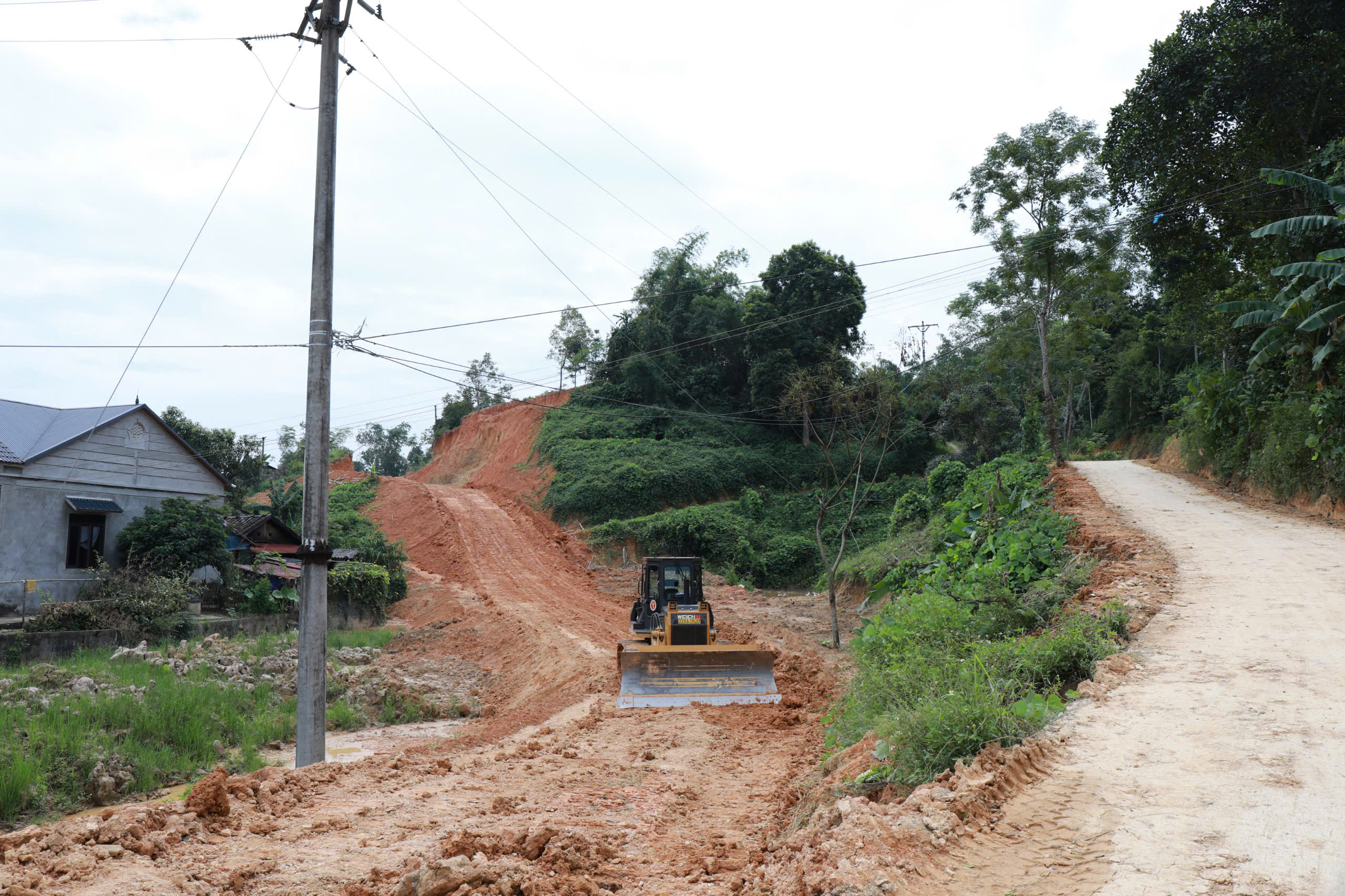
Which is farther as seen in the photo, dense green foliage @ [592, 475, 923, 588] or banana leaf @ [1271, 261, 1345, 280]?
dense green foliage @ [592, 475, 923, 588]

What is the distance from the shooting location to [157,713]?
11.7 metres

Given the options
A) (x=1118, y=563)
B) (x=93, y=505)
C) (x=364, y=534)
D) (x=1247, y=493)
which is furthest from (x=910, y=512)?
(x=93, y=505)

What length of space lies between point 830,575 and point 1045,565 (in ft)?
19.9

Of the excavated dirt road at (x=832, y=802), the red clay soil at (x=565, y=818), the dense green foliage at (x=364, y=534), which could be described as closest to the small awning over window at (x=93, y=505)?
the dense green foliage at (x=364, y=534)

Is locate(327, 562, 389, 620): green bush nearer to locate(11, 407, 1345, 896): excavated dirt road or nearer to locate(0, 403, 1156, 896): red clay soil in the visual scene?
locate(0, 403, 1156, 896): red clay soil

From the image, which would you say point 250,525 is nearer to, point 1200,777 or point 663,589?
point 663,589

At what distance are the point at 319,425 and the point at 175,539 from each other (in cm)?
1467

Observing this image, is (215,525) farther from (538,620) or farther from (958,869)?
(958,869)

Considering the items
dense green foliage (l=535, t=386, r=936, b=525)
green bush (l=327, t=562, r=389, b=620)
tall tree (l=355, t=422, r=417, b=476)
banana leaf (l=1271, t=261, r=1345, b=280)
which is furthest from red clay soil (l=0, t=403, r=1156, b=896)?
tall tree (l=355, t=422, r=417, b=476)

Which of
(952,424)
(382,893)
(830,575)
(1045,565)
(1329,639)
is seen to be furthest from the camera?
(952,424)

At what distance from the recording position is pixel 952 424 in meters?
44.0

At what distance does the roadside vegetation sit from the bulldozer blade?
4.16m

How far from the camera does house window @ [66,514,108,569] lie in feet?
66.6

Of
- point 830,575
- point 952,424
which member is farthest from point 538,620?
point 952,424
